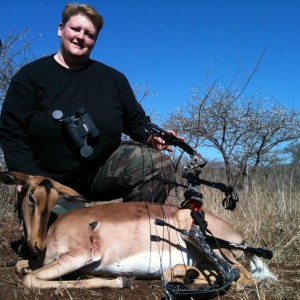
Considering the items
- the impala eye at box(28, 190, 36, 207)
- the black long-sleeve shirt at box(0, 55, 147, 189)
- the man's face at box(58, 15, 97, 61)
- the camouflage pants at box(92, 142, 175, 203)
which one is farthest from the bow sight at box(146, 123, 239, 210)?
the man's face at box(58, 15, 97, 61)

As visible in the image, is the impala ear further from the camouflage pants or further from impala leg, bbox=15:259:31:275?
the camouflage pants

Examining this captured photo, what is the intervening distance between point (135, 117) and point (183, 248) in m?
1.84

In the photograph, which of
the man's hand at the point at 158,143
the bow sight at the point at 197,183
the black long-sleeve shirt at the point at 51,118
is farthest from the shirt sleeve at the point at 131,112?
the bow sight at the point at 197,183

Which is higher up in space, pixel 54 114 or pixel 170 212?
pixel 54 114

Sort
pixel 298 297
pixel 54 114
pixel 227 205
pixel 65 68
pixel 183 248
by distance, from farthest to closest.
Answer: pixel 65 68
pixel 54 114
pixel 183 248
pixel 227 205
pixel 298 297

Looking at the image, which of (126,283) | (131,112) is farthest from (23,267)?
(131,112)

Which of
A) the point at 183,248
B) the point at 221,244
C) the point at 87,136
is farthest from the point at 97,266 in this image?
the point at 87,136

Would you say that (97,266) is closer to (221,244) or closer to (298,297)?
(221,244)

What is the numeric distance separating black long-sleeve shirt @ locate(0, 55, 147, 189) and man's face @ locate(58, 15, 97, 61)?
8.1 inches

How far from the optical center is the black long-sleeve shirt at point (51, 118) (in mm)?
4273

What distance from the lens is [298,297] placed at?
114 inches

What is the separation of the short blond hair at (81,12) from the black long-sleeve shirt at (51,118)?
455 mm

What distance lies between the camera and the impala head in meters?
3.44

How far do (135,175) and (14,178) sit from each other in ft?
4.66
